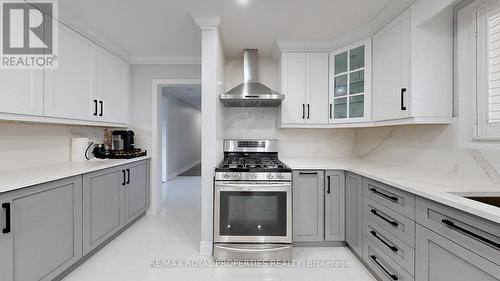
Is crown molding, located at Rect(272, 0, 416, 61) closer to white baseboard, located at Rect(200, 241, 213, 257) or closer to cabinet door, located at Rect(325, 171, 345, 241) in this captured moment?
cabinet door, located at Rect(325, 171, 345, 241)

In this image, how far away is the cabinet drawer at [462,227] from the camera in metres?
0.94

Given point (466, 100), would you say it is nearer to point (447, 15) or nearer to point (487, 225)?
point (447, 15)

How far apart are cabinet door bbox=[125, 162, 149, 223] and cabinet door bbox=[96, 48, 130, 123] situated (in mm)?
760

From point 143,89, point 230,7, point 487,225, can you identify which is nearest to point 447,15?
point 487,225

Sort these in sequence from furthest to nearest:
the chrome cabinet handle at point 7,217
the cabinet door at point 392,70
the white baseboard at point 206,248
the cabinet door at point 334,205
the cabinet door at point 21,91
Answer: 1. the cabinet door at point 334,205
2. the white baseboard at point 206,248
3. the cabinet door at point 392,70
4. the cabinet door at point 21,91
5. the chrome cabinet handle at point 7,217

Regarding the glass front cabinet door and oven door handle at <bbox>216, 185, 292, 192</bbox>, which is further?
the glass front cabinet door

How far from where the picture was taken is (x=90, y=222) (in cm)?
208

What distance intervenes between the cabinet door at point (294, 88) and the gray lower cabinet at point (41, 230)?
2.33 m

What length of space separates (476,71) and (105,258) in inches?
142

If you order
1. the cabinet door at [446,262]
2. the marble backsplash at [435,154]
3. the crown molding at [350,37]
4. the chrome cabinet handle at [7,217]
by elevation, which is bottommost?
the cabinet door at [446,262]

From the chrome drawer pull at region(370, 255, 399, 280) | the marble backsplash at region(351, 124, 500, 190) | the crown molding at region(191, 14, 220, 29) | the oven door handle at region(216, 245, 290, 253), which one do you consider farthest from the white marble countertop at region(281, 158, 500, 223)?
the crown molding at region(191, 14, 220, 29)

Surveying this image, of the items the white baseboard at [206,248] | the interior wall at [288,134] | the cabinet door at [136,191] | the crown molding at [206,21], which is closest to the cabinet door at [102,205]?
the cabinet door at [136,191]

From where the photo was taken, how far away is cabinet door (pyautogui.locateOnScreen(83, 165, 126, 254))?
6.68 ft

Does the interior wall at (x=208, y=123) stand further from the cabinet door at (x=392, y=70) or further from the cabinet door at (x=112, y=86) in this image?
the cabinet door at (x=392, y=70)
